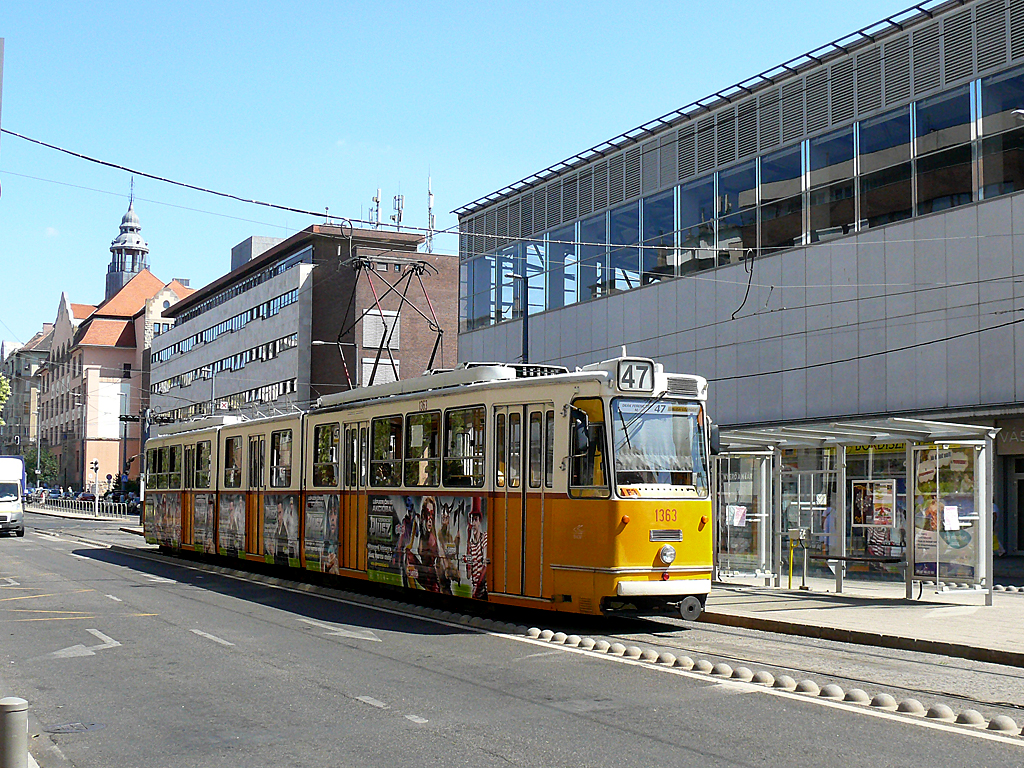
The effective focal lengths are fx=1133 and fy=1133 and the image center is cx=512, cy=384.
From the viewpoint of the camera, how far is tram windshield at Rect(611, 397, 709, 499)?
1334 centimetres

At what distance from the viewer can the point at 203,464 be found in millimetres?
26344

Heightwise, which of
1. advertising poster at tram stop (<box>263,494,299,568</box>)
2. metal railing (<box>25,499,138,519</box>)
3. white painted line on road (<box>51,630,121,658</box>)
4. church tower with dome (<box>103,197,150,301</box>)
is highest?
church tower with dome (<box>103,197,150,301</box>)

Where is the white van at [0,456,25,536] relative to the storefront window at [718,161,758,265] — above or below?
below

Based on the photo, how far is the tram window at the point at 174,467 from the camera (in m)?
28.2

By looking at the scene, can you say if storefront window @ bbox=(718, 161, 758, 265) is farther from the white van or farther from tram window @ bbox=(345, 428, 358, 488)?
the white van

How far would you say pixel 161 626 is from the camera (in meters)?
14.0

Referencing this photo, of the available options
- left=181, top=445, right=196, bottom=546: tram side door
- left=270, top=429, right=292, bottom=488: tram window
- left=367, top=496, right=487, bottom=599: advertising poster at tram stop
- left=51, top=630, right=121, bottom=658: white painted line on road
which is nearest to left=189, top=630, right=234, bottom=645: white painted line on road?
left=51, top=630, right=121, bottom=658: white painted line on road

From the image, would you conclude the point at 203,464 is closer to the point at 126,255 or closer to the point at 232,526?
the point at 232,526

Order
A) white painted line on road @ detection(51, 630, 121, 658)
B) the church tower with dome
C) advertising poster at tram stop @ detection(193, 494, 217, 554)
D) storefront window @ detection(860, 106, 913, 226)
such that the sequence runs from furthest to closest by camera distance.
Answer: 1. the church tower with dome
2. storefront window @ detection(860, 106, 913, 226)
3. advertising poster at tram stop @ detection(193, 494, 217, 554)
4. white painted line on road @ detection(51, 630, 121, 658)

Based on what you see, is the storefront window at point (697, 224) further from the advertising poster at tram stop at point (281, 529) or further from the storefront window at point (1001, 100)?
the advertising poster at tram stop at point (281, 529)

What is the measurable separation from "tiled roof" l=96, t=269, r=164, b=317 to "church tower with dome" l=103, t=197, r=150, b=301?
53.1 feet

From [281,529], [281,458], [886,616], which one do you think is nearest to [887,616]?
[886,616]

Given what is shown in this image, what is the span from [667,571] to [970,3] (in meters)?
20.3

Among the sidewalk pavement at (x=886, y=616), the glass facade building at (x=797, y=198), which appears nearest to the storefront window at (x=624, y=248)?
the glass facade building at (x=797, y=198)
